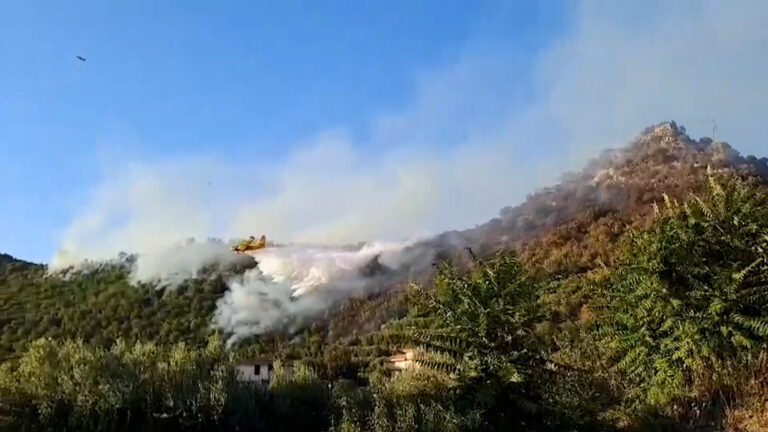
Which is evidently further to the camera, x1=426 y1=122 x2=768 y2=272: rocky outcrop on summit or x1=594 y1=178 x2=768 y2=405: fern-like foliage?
x1=426 y1=122 x2=768 y2=272: rocky outcrop on summit

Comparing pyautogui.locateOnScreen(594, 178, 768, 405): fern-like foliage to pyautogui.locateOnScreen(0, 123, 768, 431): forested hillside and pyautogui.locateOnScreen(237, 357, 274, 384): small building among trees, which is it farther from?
pyautogui.locateOnScreen(237, 357, 274, 384): small building among trees

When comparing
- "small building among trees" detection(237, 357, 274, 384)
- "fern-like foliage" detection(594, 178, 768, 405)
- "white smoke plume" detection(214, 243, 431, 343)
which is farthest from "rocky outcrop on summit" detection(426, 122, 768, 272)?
"fern-like foliage" detection(594, 178, 768, 405)

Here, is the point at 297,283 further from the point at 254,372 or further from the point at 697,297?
the point at 697,297

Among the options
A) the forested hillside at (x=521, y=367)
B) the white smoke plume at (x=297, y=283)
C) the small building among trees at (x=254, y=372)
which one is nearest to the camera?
the forested hillside at (x=521, y=367)

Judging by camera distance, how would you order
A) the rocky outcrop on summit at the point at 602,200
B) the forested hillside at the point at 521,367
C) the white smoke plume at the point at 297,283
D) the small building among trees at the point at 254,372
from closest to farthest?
the forested hillside at the point at 521,367 < the small building among trees at the point at 254,372 < the rocky outcrop on summit at the point at 602,200 < the white smoke plume at the point at 297,283

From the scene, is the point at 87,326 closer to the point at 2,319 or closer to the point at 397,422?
the point at 2,319

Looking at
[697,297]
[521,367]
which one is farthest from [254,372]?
[697,297]

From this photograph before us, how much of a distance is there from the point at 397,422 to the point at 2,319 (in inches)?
1881

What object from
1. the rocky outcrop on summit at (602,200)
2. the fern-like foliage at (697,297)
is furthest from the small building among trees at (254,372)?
the rocky outcrop on summit at (602,200)

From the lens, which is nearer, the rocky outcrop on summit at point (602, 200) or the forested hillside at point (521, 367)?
the forested hillside at point (521, 367)

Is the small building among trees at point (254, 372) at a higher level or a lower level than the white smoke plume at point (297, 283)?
lower

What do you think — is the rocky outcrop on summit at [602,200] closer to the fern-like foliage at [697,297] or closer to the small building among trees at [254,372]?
the small building among trees at [254,372]

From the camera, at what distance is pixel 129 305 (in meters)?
62.4

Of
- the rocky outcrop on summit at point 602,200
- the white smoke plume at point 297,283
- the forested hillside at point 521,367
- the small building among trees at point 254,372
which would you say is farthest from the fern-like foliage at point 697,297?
the white smoke plume at point 297,283
